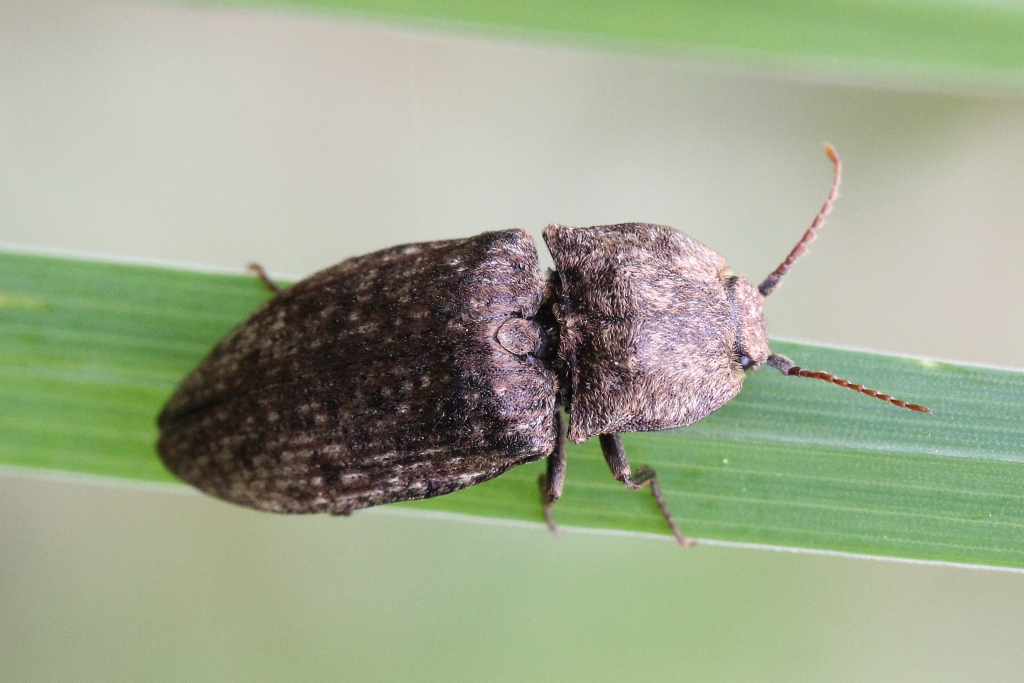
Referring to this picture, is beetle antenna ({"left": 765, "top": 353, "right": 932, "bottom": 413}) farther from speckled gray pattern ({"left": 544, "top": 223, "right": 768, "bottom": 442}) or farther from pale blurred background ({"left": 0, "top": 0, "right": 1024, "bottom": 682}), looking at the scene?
pale blurred background ({"left": 0, "top": 0, "right": 1024, "bottom": 682})

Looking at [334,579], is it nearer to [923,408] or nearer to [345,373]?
[345,373]

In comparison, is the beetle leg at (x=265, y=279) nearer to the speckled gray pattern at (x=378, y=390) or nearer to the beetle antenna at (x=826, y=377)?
the speckled gray pattern at (x=378, y=390)

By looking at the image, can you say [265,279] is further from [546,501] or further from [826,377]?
[826,377]

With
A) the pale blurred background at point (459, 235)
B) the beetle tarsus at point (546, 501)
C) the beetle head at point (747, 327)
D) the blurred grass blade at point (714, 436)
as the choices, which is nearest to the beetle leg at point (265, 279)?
the blurred grass blade at point (714, 436)

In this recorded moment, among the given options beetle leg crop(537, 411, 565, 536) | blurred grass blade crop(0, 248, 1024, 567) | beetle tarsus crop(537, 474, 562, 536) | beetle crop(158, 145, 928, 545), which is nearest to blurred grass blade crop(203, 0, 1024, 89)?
beetle crop(158, 145, 928, 545)

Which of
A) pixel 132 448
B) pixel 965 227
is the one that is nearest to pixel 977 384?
pixel 965 227

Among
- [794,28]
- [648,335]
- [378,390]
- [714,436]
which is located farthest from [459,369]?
[794,28]
